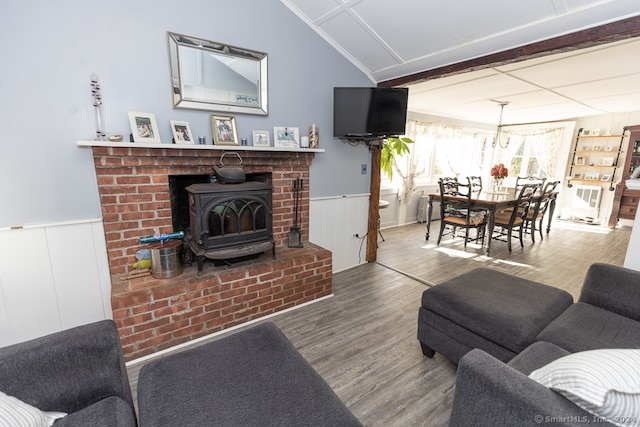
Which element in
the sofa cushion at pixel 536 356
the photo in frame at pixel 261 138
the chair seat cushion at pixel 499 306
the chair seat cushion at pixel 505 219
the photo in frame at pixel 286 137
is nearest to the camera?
the sofa cushion at pixel 536 356

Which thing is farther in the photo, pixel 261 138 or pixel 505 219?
pixel 505 219

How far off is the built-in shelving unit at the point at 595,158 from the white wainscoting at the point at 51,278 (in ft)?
27.0

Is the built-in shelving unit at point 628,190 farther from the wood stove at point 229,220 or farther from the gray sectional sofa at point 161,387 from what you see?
the gray sectional sofa at point 161,387

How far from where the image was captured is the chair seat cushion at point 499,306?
1451mm

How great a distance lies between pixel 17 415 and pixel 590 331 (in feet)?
7.62

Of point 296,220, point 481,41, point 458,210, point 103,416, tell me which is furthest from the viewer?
point 458,210

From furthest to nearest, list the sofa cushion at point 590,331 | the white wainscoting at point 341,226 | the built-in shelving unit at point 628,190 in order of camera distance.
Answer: the built-in shelving unit at point 628,190, the white wainscoting at point 341,226, the sofa cushion at point 590,331

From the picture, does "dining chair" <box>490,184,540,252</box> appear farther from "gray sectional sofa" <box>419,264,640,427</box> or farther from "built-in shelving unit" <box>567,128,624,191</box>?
"built-in shelving unit" <box>567,128,624,191</box>

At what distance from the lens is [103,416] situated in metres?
0.99

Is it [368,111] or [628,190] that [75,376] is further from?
[628,190]

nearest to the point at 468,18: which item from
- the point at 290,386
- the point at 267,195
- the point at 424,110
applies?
the point at 267,195

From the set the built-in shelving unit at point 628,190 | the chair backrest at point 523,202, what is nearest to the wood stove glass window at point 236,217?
the chair backrest at point 523,202

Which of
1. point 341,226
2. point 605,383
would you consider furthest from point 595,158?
point 605,383

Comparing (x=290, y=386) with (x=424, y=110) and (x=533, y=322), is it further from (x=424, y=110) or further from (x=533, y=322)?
(x=424, y=110)
